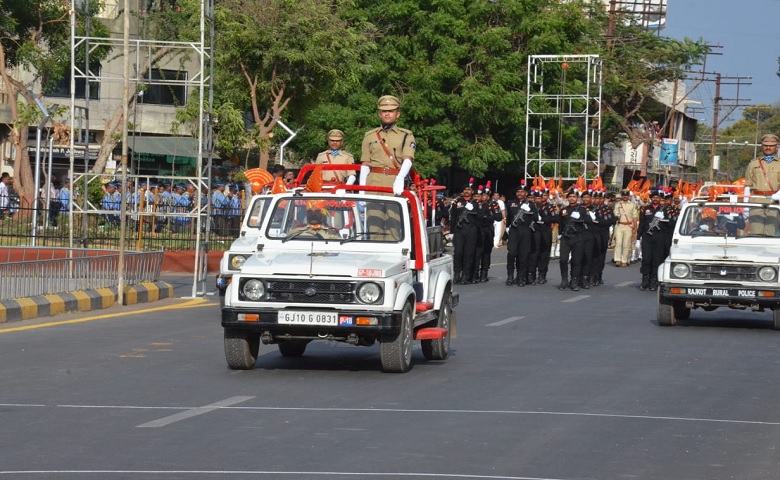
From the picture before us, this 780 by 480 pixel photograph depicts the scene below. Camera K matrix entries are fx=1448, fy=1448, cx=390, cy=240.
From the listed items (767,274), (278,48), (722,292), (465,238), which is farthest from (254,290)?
(278,48)

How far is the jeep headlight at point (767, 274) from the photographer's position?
19.0 m

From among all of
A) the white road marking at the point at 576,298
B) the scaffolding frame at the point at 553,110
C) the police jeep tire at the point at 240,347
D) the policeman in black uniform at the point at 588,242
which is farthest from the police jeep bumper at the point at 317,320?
the scaffolding frame at the point at 553,110

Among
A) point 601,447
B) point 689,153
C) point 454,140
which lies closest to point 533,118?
point 454,140

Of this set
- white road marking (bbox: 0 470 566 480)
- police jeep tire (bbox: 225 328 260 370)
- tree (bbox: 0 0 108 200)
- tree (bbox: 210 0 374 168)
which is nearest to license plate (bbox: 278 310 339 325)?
police jeep tire (bbox: 225 328 260 370)

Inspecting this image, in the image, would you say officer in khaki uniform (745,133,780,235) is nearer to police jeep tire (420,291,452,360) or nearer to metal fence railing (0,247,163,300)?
police jeep tire (420,291,452,360)

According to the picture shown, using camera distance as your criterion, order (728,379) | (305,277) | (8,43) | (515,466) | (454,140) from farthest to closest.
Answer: (454,140) → (8,43) → (728,379) → (305,277) → (515,466)

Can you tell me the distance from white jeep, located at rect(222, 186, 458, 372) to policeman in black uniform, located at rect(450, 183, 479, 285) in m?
14.9

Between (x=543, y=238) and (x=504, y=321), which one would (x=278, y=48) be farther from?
(x=504, y=321)

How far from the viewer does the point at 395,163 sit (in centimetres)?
1528

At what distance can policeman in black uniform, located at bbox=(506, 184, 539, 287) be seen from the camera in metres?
29.5

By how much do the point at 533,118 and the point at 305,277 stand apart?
42.1m

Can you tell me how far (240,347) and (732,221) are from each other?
30.3 ft

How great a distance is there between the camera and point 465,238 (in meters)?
29.7

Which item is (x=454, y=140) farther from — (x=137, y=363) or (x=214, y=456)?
(x=214, y=456)
